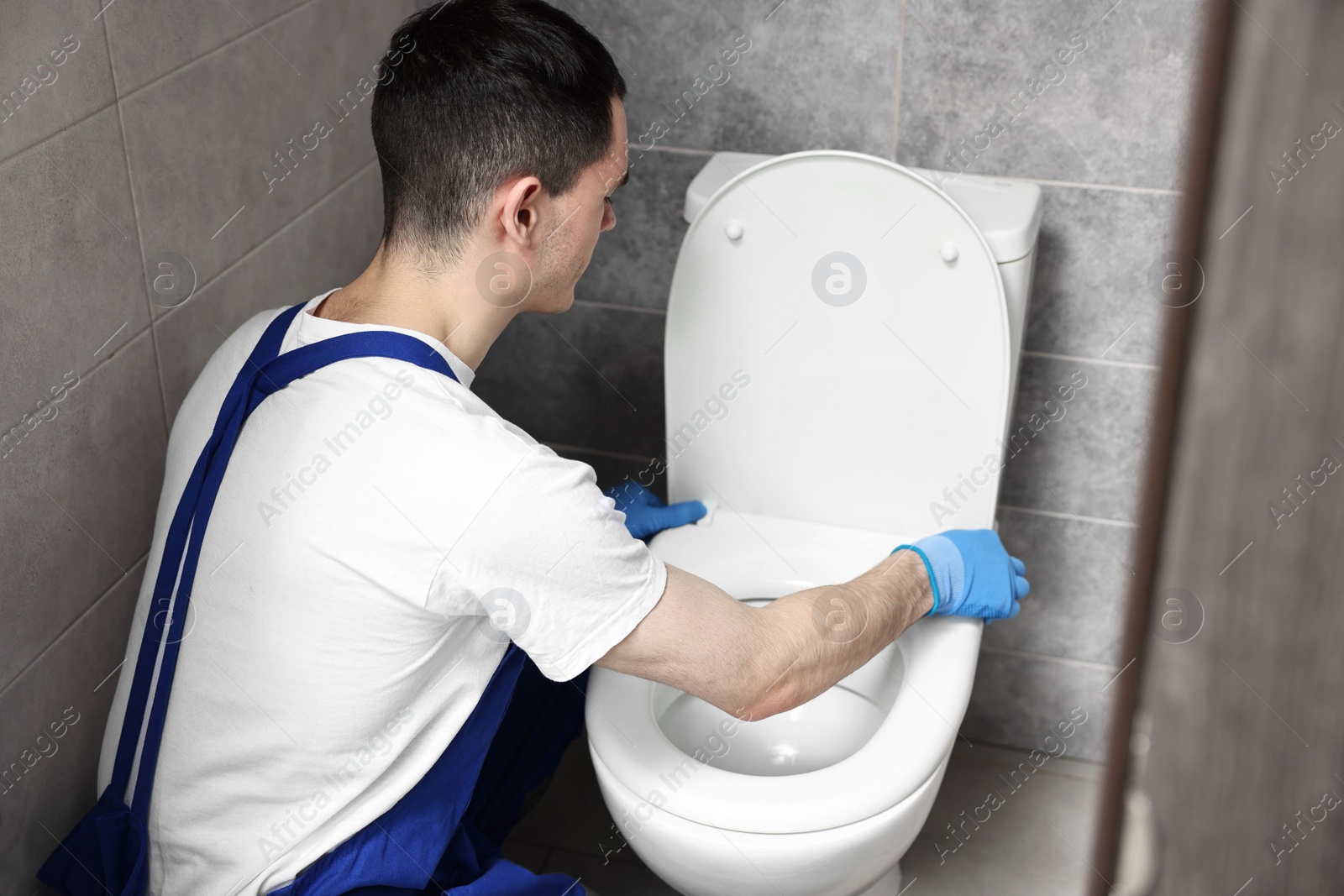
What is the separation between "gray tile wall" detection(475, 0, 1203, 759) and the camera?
4.02 feet

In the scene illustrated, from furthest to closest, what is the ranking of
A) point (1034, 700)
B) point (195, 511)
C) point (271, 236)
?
point (1034, 700) → point (271, 236) → point (195, 511)

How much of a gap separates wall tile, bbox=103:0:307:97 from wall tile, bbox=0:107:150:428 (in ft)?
0.17

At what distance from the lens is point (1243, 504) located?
0.19m

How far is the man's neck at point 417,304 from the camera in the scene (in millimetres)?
950

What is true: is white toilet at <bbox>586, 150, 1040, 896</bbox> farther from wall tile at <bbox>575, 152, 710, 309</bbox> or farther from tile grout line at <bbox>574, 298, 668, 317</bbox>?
tile grout line at <bbox>574, 298, 668, 317</bbox>

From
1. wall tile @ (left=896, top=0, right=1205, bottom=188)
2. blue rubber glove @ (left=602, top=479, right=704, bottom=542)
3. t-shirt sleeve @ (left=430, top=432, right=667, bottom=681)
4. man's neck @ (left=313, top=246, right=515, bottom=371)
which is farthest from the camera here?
blue rubber glove @ (left=602, top=479, right=704, bottom=542)

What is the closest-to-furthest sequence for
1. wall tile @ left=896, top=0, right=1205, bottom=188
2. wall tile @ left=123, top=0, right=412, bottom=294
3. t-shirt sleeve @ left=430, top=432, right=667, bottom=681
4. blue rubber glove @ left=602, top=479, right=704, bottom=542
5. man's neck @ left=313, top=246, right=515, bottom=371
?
t-shirt sleeve @ left=430, top=432, right=667, bottom=681
man's neck @ left=313, top=246, right=515, bottom=371
wall tile @ left=123, top=0, right=412, bottom=294
wall tile @ left=896, top=0, right=1205, bottom=188
blue rubber glove @ left=602, top=479, right=704, bottom=542

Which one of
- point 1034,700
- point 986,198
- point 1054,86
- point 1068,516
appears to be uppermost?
point 1054,86

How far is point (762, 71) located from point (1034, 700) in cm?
93

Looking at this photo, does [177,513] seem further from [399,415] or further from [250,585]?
[399,415]

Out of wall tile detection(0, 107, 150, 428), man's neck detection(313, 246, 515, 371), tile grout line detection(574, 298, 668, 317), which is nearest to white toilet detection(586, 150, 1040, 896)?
tile grout line detection(574, 298, 668, 317)

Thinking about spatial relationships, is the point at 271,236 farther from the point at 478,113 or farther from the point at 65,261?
the point at 478,113

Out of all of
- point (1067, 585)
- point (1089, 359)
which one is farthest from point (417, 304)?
point (1067, 585)

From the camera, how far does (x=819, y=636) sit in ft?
3.24
